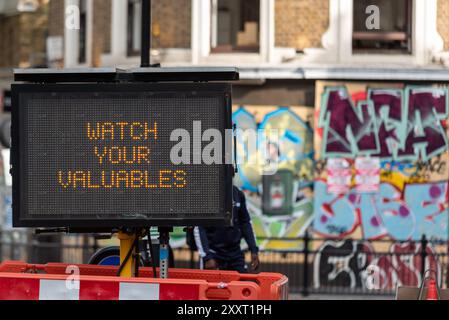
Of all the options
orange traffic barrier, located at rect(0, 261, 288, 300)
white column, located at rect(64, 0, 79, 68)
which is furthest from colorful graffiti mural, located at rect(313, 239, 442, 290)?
orange traffic barrier, located at rect(0, 261, 288, 300)

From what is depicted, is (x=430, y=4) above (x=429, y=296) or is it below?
above

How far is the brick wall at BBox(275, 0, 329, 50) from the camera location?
62.5 feet

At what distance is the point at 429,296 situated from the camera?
30.1ft

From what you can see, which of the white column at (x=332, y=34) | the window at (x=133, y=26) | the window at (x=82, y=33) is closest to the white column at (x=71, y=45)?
the window at (x=82, y=33)

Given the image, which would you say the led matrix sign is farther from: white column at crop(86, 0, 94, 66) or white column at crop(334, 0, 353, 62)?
white column at crop(86, 0, 94, 66)

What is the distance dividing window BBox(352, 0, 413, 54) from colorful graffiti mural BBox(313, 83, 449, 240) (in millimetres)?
731

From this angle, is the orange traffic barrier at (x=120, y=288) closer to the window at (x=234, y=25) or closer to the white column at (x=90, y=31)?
the window at (x=234, y=25)

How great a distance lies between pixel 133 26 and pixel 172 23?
4.46 feet

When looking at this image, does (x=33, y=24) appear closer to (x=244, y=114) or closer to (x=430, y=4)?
(x=244, y=114)

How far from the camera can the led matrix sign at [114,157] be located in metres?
7.64

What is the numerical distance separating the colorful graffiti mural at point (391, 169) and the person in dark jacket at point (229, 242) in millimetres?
7673

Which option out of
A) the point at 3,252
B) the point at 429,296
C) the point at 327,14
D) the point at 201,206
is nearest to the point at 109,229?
the point at 201,206

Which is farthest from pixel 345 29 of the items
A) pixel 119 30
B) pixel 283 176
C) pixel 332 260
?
pixel 119 30

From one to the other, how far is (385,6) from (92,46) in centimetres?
579
